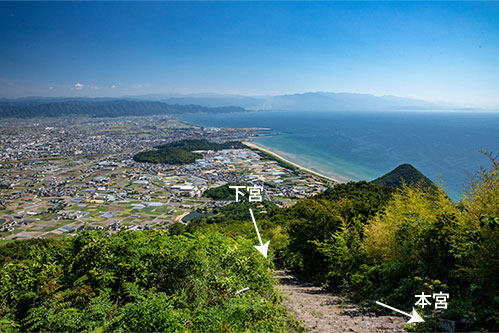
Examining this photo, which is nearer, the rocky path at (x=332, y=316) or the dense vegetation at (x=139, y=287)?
the dense vegetation at (x=139, y=287)

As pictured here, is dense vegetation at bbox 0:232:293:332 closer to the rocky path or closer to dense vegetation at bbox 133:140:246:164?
the rocky path

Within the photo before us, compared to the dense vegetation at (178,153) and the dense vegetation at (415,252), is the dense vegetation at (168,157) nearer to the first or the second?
the dense vegetation at (178,153)

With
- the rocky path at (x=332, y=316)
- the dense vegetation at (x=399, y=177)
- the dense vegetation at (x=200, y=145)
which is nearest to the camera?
the rocky path at (x=332, y=316)

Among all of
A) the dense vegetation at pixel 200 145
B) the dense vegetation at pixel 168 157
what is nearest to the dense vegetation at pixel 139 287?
the dense vegetation at pixel 168 157

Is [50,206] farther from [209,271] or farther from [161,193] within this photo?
[209,271]

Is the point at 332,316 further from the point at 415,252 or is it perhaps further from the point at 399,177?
the point at 399,177
